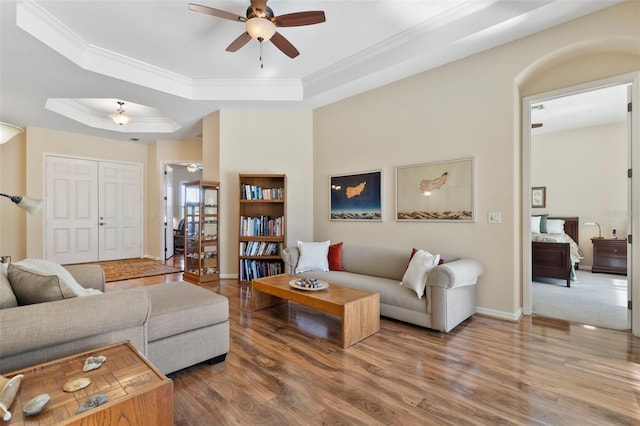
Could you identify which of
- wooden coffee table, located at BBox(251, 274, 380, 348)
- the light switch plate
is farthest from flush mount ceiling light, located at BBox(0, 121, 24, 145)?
the light switch plate

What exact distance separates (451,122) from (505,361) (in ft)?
8.62

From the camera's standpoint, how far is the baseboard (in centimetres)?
314

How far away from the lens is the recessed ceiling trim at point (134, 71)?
3012mm

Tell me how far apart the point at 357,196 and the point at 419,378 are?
2.94 meters

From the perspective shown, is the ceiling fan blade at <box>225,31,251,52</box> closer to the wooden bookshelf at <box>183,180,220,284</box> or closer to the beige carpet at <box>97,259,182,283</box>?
the wooden bookshelf at <box>183,180,220,284</box>

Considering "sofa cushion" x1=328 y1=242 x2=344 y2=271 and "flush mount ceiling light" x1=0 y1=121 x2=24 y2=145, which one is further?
"sofa cushion" x1=328 y1=242 x2=344 y2=271

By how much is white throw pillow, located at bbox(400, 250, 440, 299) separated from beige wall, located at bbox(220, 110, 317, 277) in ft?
8.29

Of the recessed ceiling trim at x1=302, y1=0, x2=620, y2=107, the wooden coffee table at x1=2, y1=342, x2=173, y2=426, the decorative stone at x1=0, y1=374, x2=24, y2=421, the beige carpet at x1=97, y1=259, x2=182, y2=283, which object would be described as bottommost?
the beige carpet at x1=97, y1=259, x2=182, y2=283

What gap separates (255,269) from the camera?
4.91 m

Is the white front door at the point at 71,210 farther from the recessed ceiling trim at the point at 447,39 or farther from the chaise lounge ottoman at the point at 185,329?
the recessed ceiling trim at the point at 447,39

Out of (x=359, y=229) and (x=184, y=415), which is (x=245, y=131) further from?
(x=184, y=415)

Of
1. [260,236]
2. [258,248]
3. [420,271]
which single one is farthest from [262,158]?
[420,271]

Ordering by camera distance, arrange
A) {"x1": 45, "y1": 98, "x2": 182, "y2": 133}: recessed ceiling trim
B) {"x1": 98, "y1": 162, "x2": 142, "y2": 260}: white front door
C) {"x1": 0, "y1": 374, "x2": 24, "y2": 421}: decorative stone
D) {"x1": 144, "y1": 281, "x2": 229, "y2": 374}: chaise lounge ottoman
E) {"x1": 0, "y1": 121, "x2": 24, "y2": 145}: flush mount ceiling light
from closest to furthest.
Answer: {"x1": 0, "y1": 374, "x2": 24, "y2": 421}: decorative stone
{"x1": 144, "y1": 281, "x2": 229, "y2": 374}: chaise lounge ottoman
{"x1": 0, "y1": 121, "x2": 24, "y2": 145}: flush mount ceiling light
{"x1": 45, "y1": 98, "x2": 182, "y2": 133}: recessed ceiling trim
{"x1": 98, "y1": 162, "x2": 142, "y2": 260}: white front door

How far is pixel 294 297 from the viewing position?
2.94 meters
